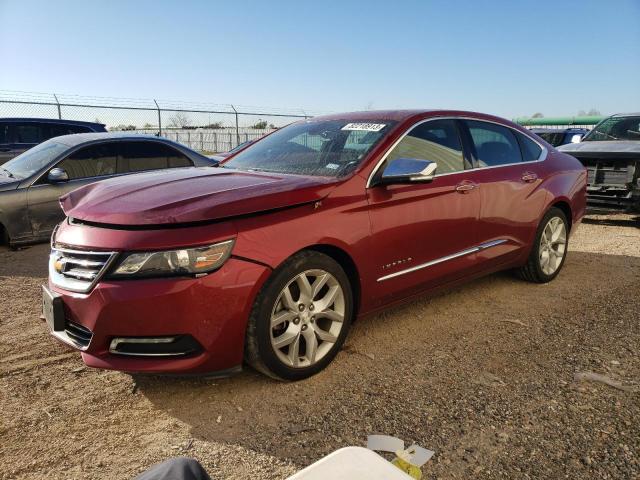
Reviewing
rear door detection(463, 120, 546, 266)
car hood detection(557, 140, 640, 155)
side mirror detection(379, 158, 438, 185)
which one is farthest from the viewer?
car hood detection(557, 140, 640, 155)

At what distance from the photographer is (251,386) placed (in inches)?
117

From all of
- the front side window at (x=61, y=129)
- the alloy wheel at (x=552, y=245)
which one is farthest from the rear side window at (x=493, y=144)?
the front side window at (x=61, y=129)

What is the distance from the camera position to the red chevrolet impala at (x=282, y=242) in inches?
101

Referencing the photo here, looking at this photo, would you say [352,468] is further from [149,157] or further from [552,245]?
[149,157]

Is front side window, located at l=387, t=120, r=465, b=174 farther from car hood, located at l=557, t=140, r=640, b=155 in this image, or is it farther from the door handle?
car hood, located at l=557, t=140, r=640, b=155

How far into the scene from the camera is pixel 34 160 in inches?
260

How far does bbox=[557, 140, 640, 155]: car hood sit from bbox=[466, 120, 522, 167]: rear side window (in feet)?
14.3

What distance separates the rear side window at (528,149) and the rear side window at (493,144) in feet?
0.23

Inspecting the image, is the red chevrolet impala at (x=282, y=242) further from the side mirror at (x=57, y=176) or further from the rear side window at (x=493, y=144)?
the side mirror at (x=57, y=176)

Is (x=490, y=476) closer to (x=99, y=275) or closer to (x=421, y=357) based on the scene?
(x=421, y=357)

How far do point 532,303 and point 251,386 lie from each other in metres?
2.65

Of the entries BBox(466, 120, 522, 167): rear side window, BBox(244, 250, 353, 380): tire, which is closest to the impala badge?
BBox(244, 250, 353, 380): tire

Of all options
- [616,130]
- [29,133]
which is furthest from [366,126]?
[29,133]

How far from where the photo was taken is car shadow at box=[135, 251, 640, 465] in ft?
8.27
